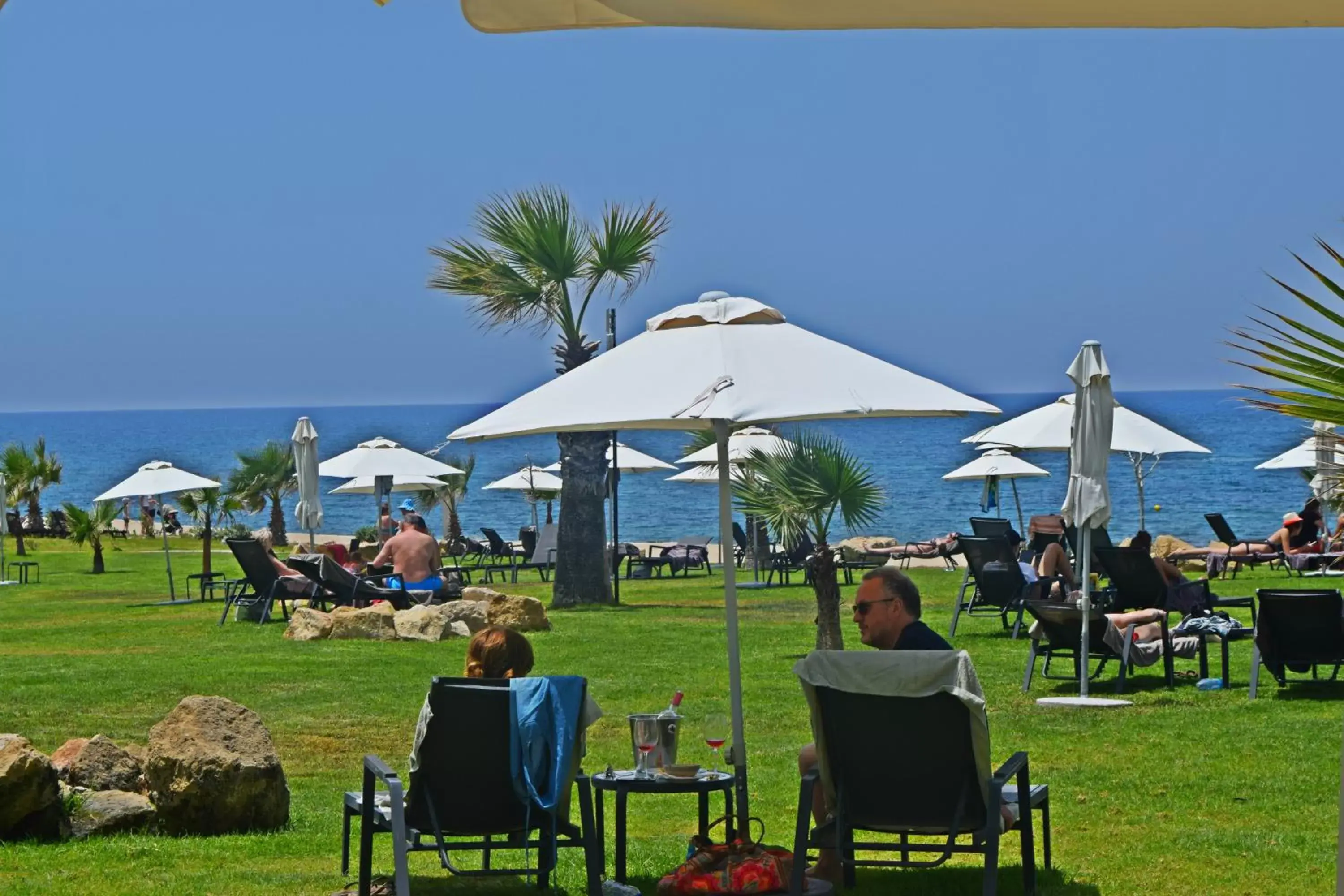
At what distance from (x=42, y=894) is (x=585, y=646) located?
9120 millimetres

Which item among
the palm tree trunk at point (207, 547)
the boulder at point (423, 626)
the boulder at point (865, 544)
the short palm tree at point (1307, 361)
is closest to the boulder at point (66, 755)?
the short palm tree at point (1307, 361)

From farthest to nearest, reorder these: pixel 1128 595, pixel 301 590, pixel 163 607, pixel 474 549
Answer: pixel 474 549 → pixel 163 607 → pixel 301 590 → pixel 1128 595

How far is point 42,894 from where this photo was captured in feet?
20.6

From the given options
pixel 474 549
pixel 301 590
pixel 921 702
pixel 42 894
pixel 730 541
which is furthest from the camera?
pixel 474 549

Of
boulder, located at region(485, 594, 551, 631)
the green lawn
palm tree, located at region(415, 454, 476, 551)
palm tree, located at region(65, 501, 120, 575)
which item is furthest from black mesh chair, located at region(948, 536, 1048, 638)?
palm tree, located at region(65, 501, 120, 575)

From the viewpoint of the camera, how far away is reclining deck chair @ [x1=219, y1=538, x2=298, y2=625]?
1830cm

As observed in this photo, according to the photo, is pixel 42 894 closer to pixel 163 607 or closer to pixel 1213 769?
pixel 1213 769

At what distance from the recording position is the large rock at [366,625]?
1619 centimetres

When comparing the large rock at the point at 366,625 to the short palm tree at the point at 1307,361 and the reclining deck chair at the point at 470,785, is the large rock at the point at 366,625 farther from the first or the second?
the short palm tree at the point at 1307,361

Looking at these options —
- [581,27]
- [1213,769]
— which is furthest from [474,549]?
[581,27]

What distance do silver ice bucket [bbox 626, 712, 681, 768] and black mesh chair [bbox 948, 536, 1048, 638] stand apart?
29.4 feet

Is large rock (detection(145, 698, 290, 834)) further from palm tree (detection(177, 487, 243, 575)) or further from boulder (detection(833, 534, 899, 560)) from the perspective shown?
boulder (detection(833, 534, 899, 560))

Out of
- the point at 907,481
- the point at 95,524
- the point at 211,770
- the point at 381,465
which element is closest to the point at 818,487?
the point at 211,770

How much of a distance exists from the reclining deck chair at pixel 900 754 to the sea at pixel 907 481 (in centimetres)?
3669
